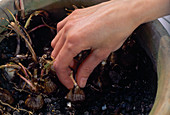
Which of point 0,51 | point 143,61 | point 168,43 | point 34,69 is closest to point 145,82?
point 143,61

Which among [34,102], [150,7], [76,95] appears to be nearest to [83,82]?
[76,95]

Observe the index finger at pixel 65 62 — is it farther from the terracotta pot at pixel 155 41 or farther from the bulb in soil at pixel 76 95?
the terracotta pot at pixel 155 41

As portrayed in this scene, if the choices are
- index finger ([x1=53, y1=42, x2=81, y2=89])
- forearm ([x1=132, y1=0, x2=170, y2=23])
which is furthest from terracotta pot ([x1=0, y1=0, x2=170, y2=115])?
index finger ([x1=53, y1=42, x2=81, y2=89])

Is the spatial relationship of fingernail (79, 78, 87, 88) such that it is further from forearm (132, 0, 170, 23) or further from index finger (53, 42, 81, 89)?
forearm (132, 0, 170, 23)

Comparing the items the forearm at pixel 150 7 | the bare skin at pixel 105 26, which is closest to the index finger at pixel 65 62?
the bare skin at pixel 105 26

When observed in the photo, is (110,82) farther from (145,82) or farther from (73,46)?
(73,46)

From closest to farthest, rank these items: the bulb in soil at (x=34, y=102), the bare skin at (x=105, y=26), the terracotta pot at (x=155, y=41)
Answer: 1. the terracotta pot at (x=155, y=41)
2. the bare skin at (x=105, y=26)
3. the bulb in soil at (x=34, y=102)

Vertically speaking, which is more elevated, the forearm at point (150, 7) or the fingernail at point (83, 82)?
the forearm at point (150, 7)
